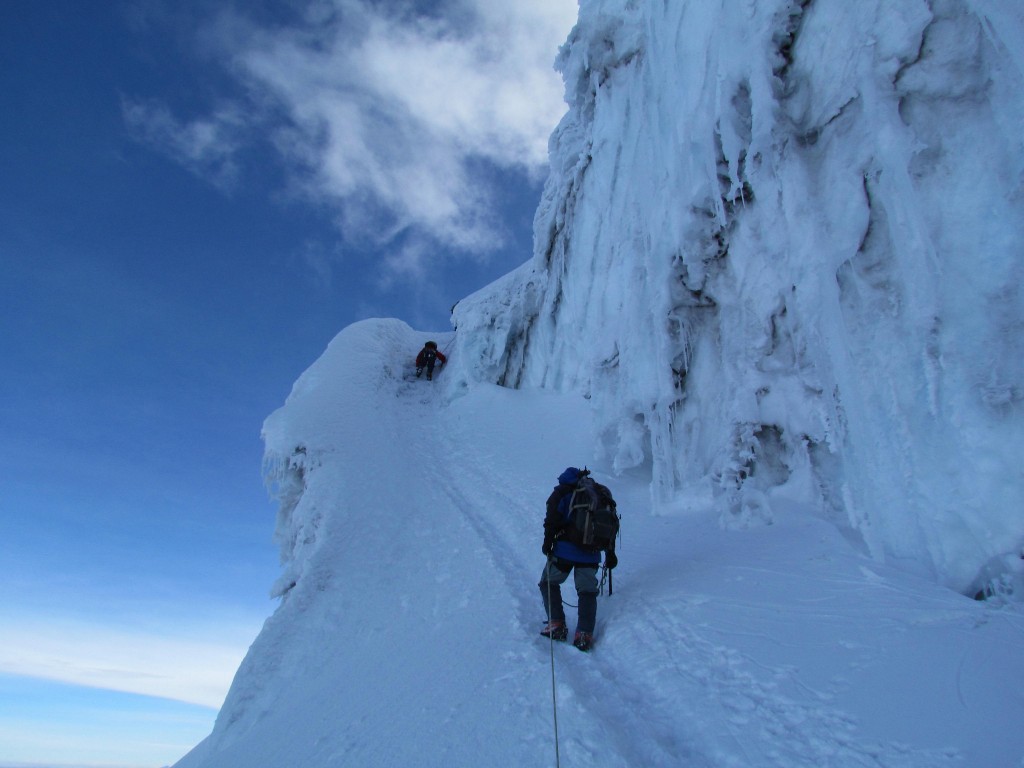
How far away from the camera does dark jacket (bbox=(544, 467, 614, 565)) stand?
4977mm

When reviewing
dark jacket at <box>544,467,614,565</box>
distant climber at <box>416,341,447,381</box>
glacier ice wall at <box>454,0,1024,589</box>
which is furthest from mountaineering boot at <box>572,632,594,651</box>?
distant climber at <box>416,341,447,381</box>

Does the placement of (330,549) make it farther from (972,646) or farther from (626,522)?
(972,646)

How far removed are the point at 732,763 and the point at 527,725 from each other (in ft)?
3.97

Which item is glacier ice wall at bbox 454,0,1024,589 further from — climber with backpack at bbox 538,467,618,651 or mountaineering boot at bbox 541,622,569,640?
mountaineering boot at bbox 541,622,569,640

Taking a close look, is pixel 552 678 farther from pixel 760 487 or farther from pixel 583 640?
pixel 760 487

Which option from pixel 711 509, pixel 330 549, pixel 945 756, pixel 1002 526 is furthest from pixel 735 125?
pixel 330 549

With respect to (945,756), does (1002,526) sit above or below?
above

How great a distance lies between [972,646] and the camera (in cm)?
358

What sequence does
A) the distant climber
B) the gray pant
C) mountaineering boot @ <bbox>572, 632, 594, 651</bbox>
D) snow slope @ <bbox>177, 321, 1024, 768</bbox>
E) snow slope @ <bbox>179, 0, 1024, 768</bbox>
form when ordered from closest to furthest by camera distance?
snow slope @ <bbox>177, 321, 1024, 768</bbox> → snow slope @ <bbox>179, 0, 1024, 768</bbox> → mountaineering boot @ <bbox>572, 632, 594, 651</bbox> → the gray pant → the distant climber

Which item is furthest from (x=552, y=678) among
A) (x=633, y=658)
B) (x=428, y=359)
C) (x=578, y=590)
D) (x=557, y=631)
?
(x=428, y=359)

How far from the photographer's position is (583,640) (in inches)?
180

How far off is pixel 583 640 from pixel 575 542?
0.81 meters

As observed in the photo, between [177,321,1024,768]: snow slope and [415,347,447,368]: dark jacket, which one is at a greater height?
[415,347,447,368]: dark jacket

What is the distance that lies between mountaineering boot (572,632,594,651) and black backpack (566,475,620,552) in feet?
2.36
